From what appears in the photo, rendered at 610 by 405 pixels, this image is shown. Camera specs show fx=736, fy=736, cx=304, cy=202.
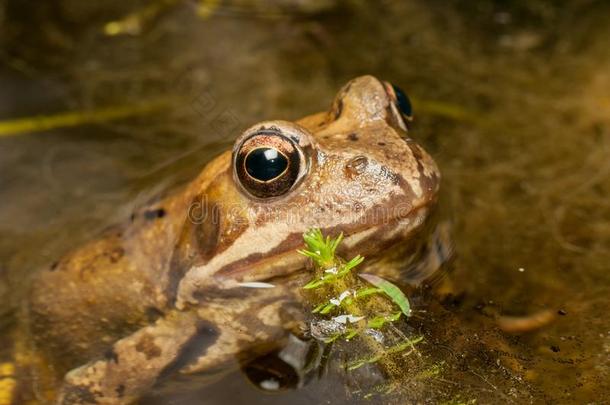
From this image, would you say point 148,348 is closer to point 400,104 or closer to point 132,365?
point 132,365

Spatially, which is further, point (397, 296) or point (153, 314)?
point (153, 314)

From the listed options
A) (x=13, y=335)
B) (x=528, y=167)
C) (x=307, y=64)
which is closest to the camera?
(x=13, y=335)

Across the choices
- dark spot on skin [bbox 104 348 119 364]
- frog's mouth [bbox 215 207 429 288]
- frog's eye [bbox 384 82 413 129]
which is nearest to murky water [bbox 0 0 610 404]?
dark spot on skin [bbox 104 348 119 364]

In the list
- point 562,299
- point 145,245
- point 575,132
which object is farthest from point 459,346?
point 575,132

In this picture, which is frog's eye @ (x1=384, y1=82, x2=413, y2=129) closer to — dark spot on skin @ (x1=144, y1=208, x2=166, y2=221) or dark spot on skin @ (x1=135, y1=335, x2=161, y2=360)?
dark spot on skin @ (x1=144, y1=208, x2=166, y2=221)

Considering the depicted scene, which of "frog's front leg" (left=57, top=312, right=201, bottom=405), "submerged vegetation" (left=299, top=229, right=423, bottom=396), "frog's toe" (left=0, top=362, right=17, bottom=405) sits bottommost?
"frog's toe" (left=0, top=362, right=17, bottom=405)

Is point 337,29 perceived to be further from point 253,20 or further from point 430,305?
point 430,305

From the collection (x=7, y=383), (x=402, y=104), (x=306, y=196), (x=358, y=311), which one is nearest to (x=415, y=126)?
(x=402, y=104)
